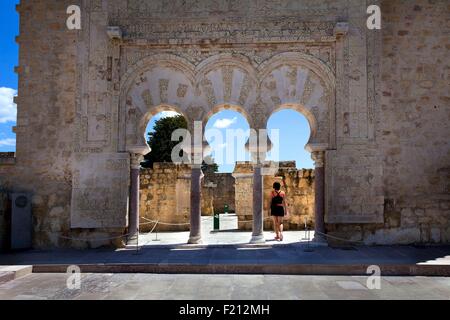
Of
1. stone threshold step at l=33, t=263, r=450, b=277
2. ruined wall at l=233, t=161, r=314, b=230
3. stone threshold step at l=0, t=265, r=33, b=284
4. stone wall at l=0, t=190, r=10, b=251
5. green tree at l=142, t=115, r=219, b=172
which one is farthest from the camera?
green tree at l=142, t=115, r=219, b=172

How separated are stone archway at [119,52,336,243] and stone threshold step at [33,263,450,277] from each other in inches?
73.1

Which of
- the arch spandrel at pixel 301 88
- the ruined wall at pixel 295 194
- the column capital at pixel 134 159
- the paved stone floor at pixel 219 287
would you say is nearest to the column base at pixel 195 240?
the column capital at pixel 134 159

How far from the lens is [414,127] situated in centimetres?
771

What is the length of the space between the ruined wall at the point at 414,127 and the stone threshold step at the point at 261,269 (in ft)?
6.21

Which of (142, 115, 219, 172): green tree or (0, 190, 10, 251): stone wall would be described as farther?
(142, 115, 219, 172): green tree

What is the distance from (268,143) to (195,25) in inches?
111

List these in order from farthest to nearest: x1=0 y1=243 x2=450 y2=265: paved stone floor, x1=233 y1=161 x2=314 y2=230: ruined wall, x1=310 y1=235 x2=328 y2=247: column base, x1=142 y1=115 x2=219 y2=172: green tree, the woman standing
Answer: x1=142 y1=115 x2=219 y2=172: green tree
x1=233 y1=161 x2=314 y2=230: ruined wall
the woman standing
x1=310 y1=235 x2=328 y2=247: column base
x1=0 y1=243 x2=450 y2=265: paved stone floor

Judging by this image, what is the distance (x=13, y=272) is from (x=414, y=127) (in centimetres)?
748

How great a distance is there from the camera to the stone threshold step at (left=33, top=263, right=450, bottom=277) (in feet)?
18.6

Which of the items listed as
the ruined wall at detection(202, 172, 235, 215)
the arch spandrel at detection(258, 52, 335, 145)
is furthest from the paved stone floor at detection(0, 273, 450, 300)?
the ruined wall at detection(202, 172, 235, 215)

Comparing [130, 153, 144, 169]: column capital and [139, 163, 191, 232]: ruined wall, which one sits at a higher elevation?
[130, 153, 144, 169]: column capital

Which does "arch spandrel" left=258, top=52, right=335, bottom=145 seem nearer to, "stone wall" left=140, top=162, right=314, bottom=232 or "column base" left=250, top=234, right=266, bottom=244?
"column base" left=250, top=234, right=266, bottom=244

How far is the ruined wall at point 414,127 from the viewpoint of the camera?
24.9 feet

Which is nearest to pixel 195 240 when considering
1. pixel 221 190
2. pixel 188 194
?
pixel 188 194
